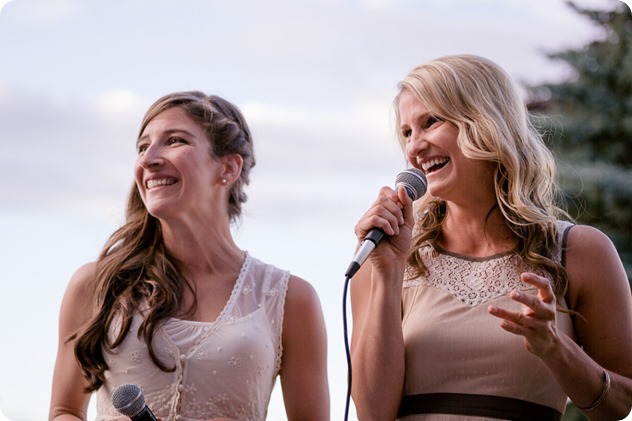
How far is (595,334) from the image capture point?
107 inches

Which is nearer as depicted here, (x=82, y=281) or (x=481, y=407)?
(x=481, y=407)

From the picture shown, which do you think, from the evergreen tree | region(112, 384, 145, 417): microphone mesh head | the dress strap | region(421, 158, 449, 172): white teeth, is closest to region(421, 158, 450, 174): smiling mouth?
region(421, 158, 449, 172): white teeth

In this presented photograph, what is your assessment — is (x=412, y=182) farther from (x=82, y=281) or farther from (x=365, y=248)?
(x=82, y=281)

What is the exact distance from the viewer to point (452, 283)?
9.38 ft

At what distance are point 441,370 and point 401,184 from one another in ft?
1.81

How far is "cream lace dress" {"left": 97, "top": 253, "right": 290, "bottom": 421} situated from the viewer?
3.02 m

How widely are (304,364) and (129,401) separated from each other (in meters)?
0.89

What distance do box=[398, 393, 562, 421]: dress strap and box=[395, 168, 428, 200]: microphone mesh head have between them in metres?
0.59

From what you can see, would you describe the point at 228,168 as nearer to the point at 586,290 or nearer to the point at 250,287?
the point at 250,287

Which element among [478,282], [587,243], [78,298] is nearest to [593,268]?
[587,243]

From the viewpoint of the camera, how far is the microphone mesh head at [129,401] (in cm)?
243

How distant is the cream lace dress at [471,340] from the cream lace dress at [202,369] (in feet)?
1.81

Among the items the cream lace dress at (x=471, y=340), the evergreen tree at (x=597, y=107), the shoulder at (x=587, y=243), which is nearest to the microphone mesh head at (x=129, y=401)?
the cream lace dress at (x=471, y=340)

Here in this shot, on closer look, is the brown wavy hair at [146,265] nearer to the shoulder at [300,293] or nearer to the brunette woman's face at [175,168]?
the brunette woman's face at [175,168]
